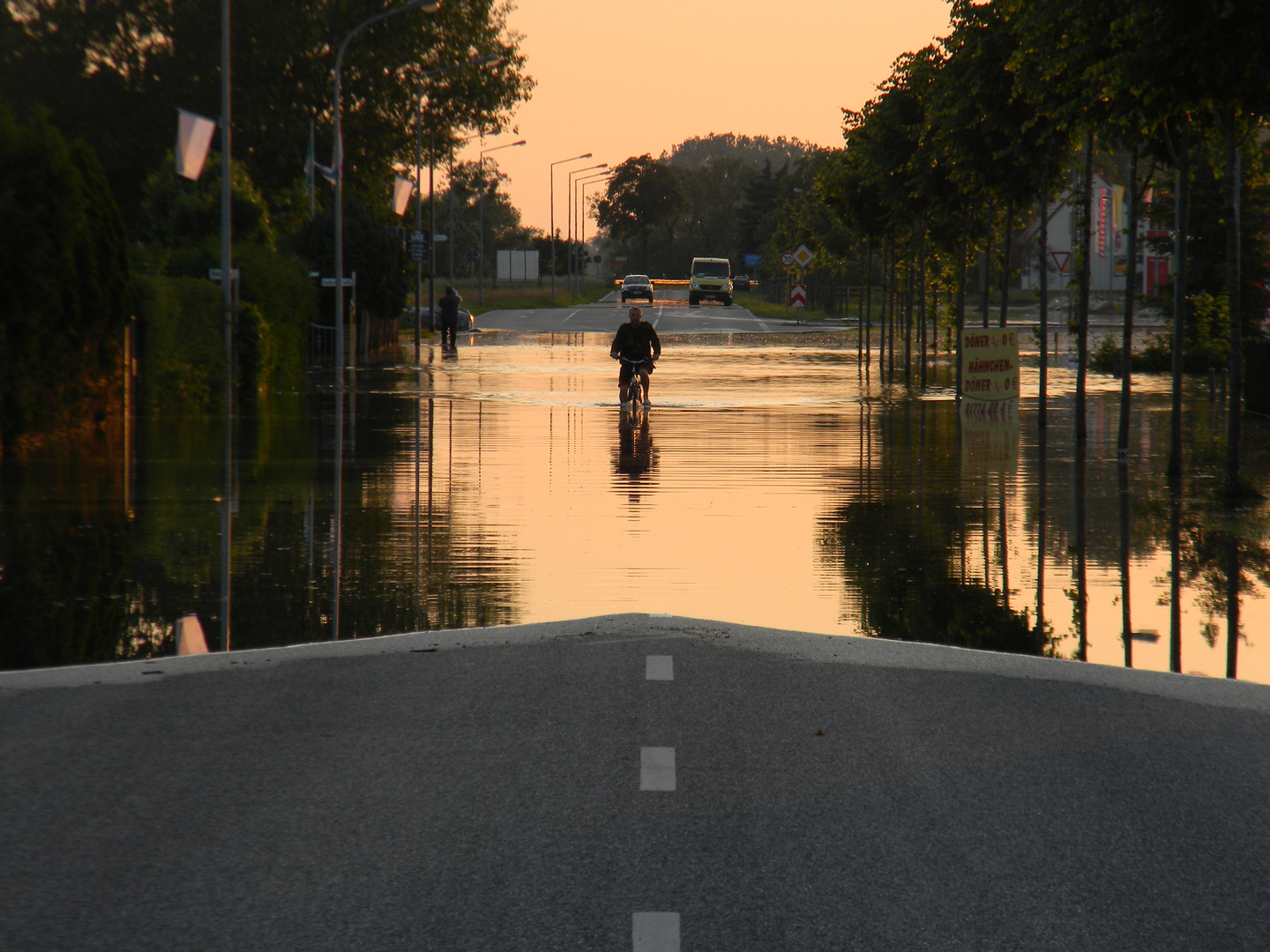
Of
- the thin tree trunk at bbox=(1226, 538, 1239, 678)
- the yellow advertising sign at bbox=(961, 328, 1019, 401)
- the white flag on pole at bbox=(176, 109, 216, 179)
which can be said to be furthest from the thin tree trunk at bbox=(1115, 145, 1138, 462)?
the white flag on pole at bbox=(176, 109, 216, 179)

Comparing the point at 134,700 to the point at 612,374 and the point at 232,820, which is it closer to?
the point at 232,820

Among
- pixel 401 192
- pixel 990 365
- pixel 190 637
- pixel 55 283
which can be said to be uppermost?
pixel 401 192

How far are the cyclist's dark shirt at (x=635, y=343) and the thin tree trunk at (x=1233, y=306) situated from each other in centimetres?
1059

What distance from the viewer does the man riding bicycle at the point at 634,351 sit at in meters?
22.7

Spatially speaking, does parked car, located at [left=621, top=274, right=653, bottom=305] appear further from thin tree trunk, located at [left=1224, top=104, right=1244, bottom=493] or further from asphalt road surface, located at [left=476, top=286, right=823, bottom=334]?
thin tree trunk, located at [left=1224, top=104, right=1244, bottom=493]

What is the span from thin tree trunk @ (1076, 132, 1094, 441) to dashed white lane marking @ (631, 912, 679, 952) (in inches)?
581

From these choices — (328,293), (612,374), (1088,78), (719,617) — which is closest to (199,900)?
(719,617)

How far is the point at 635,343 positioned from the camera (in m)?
22.8

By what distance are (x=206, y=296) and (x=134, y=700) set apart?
17.8 metres

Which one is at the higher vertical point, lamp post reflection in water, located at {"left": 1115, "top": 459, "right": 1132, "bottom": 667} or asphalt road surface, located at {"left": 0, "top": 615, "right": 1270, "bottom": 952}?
lamp post reflection in water, located at {"left": 1115, "top": 459, "right": 1132, "bottom": 667}

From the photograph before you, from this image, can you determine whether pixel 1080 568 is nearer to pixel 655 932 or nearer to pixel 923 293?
pixel 655 932

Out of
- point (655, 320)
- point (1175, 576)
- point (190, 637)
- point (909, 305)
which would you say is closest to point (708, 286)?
point (655, 320)

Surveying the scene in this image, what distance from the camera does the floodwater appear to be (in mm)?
8375

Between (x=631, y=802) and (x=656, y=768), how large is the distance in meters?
0.37
